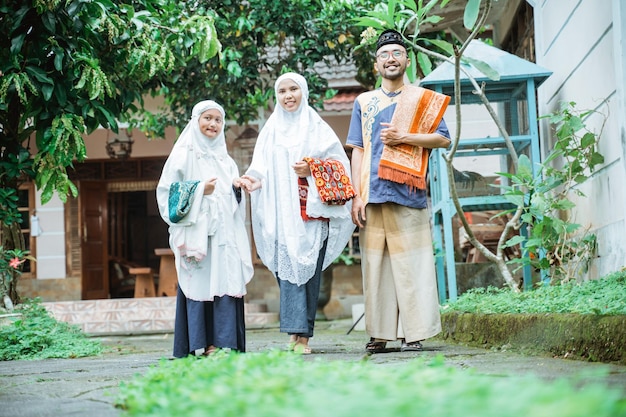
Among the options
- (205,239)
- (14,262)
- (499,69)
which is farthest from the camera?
(14,262)

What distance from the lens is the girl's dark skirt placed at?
188 inches

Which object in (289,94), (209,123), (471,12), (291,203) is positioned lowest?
(291,203)

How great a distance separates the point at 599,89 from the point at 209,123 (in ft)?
7.73

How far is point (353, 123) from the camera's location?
508 centimetres

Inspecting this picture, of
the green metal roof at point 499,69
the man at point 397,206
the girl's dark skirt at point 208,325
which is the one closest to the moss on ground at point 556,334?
the man at point 397,206

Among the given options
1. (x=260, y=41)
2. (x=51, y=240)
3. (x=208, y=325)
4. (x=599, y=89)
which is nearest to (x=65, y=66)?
(x=208, y=325)

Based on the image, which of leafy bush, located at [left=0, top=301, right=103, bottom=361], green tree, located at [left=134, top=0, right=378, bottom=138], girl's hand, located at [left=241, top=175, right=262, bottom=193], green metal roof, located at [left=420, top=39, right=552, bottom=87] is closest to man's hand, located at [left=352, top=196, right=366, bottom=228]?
girl's hand, located at [left=241, top=175, right=262, bottom=193]

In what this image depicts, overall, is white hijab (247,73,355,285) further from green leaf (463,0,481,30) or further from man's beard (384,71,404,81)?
green leaf (463,0,481,30)

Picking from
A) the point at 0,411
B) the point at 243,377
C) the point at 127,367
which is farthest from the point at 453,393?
the point at 127,367

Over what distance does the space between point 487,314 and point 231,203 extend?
1569mm

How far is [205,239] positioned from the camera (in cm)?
486

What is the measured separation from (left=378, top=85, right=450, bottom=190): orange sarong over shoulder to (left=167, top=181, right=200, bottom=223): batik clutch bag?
1.04 metres

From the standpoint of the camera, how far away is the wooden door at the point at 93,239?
596 inches

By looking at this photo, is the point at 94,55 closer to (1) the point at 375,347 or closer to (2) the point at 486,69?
(2) the point at 486,69
